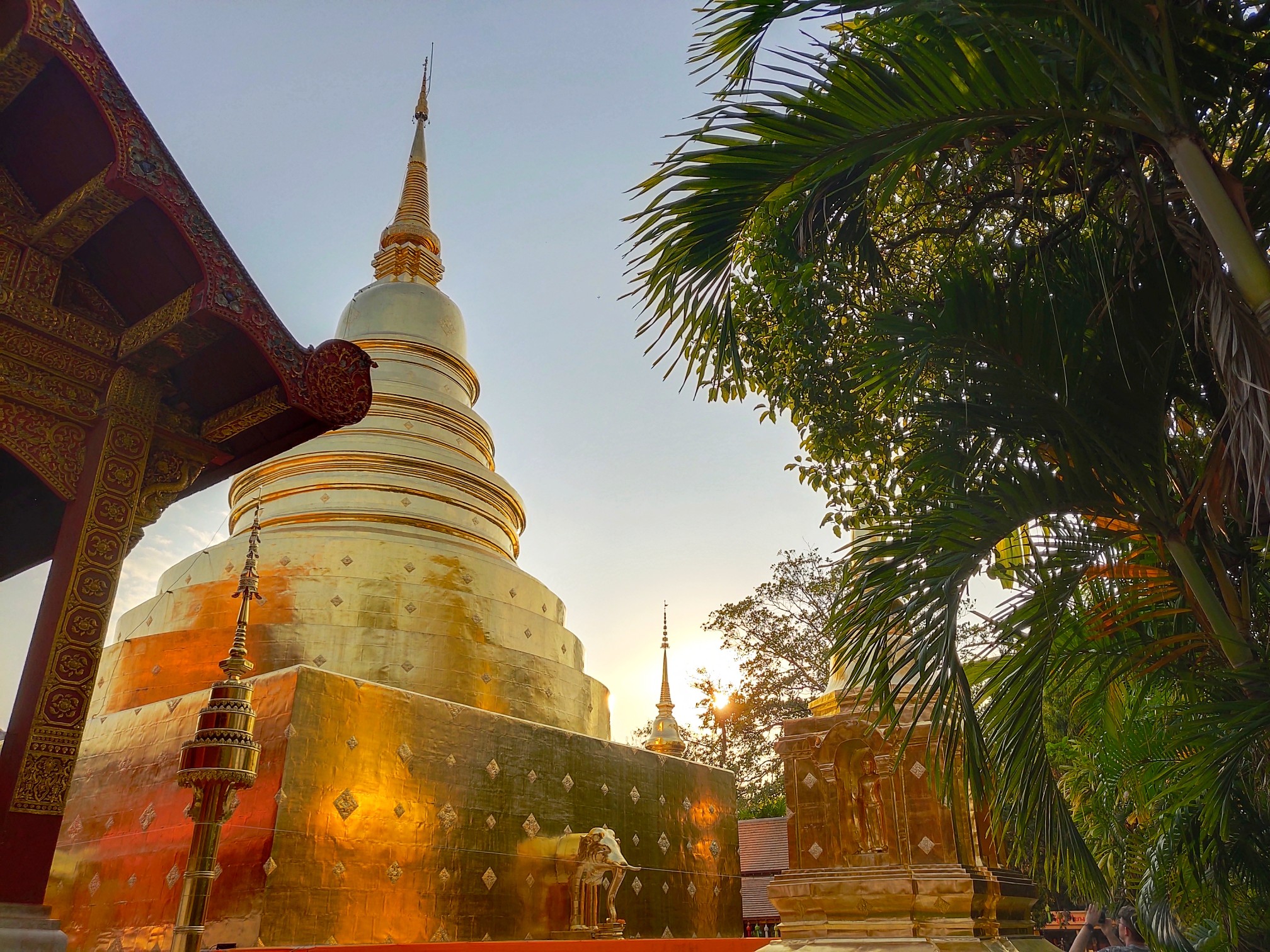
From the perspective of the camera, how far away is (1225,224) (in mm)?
3146

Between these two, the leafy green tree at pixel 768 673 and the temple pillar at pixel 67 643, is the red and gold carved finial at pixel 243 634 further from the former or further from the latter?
the leafy green tree at pixel 768 673

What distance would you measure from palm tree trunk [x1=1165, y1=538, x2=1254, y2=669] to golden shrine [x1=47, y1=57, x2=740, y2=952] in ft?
24.5

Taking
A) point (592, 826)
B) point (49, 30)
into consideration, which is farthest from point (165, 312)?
point (592, 826)

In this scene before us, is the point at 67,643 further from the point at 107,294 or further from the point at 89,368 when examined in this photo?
the point at 107,294

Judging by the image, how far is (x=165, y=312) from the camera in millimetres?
4027

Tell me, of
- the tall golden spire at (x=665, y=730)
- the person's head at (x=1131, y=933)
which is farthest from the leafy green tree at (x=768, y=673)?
the person's head at (x=1131, y=933)

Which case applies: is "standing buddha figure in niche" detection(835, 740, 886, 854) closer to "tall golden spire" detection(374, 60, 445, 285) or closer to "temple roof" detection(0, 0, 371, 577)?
"temple roof" detection(0, 0, 371, 577)

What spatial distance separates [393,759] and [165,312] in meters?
6.75

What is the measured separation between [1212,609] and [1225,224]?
1722 mm

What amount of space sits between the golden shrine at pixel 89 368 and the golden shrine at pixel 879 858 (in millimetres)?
3866

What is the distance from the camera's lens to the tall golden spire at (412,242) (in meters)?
17.6

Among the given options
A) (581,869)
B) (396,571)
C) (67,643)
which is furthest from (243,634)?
(581,869)

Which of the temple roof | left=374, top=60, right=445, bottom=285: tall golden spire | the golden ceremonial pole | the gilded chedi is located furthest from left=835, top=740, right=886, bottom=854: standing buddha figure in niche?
left=374, top=60, right=445, bottom=285: tall golden spire

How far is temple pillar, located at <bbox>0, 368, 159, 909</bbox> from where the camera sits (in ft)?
10.8
